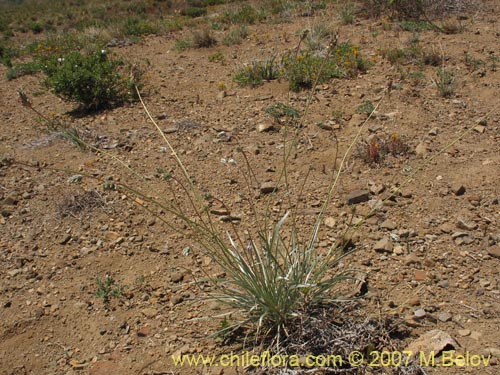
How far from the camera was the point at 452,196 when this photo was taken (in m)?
3.30

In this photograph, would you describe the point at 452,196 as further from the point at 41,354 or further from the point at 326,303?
the point at 41,354

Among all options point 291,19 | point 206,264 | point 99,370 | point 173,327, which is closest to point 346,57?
point 291,19

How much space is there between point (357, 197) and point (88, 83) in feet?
10.5

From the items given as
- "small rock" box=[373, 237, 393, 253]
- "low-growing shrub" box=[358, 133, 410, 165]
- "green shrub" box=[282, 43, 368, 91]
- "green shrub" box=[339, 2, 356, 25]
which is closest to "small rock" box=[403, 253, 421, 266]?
"small rock" box=[373, 237, 393, 253]

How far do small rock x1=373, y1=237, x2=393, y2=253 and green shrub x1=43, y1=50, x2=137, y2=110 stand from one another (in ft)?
11.2

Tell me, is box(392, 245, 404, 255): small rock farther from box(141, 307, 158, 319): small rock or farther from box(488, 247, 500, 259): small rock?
box(141, 307, 158, 319): small rock

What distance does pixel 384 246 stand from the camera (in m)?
2.89

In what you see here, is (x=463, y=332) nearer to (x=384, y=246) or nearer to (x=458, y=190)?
(x=384, y=246)

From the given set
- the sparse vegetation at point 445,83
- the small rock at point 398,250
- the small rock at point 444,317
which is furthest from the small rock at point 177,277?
the sparse vegetation at point 445,83

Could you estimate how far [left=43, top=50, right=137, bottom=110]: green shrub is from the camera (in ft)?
16.7

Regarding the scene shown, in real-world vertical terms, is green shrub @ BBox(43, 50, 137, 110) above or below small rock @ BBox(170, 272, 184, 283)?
above

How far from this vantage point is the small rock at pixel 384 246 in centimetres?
288

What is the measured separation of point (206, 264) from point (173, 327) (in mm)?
496

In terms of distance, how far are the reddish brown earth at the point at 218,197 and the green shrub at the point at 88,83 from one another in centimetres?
20
